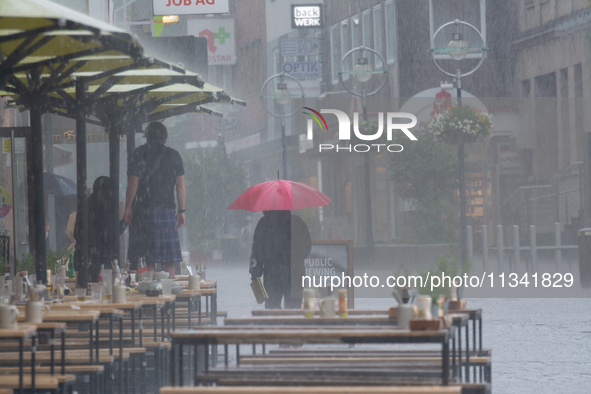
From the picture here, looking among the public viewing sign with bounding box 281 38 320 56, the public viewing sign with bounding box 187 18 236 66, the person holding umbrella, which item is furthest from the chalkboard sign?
the public viewing sign with bounding box 187 18 236 66

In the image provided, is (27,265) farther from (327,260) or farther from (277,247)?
(327,260)

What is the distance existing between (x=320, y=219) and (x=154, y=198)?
7620mm

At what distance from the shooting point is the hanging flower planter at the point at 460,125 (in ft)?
60.3

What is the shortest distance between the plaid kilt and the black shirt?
0.33 ft

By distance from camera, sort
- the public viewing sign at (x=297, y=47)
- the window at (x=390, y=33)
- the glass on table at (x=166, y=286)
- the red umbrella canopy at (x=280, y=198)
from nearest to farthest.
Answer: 1. the glass on table at (x=166, y=286)
2. the red umbrella canopy at (x=280, y=198)
3. the public viewing sign at (x=297, y=47)
4. the window at (x=390, y=33)

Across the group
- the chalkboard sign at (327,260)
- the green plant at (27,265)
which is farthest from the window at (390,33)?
the green plant at (27,265)

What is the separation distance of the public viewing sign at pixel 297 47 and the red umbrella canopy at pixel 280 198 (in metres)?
21.0

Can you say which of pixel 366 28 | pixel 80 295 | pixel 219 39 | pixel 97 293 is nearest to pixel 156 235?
pixel 80 295

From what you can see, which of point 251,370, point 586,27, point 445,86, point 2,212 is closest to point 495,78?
point 586,27

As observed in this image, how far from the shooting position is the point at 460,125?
1853cm

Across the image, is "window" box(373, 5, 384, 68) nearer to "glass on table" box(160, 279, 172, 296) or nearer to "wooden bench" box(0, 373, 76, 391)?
"glass on table" box(160, 279, 172, 296)

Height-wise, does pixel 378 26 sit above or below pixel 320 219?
above

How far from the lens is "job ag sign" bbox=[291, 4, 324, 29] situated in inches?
1236

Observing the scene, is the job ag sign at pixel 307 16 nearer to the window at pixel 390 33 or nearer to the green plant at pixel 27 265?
the window at pixel 390 33
